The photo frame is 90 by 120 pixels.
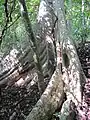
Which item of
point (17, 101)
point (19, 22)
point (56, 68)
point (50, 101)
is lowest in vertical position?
point (17, 101)

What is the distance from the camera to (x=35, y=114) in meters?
4.05

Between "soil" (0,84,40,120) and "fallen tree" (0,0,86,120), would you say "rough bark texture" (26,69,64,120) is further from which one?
"soil" (0,84,40,120)

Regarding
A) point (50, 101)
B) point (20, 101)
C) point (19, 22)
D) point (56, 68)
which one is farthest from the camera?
point (19, 22)

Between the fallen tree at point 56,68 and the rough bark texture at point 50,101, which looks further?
the fallen tree at point 56,68

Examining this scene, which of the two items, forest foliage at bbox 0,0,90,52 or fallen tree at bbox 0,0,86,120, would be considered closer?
fallen tree at bbox 0,0,86,120

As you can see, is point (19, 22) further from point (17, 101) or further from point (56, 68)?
point (56, 68)

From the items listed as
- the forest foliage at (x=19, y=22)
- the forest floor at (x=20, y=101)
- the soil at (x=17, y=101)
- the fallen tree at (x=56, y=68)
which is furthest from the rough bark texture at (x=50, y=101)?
the forest foliage at (x=19, y=22)

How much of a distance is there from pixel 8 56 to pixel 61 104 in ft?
7.73

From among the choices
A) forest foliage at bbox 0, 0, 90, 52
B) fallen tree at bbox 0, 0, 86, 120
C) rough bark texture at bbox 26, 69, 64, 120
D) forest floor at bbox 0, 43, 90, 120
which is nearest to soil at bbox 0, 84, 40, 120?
forest floor at bbox 0, 43, 90, 120

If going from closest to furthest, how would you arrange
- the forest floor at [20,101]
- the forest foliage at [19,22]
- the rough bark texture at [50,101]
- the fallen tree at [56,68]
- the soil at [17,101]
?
the rough bark texture at [50,101], the fallen tree at [56,68], the forest floor at [20,101], the soil at [17,101], the forest foliage at [19,22]

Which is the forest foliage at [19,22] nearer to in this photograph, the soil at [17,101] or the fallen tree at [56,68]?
the fallen tree at [56,68]

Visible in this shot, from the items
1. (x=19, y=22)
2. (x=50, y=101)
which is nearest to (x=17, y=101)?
(x=50, y=101)

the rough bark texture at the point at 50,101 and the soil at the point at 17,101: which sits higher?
the rough bark texture at the point at 50,101

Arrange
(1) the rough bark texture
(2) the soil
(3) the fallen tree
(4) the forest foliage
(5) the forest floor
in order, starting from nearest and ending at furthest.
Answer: (1) the rough bark texture, (3) the fallen tree, (5) the forest floor, (2) the soil, (4) the forest foliage
